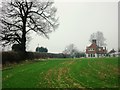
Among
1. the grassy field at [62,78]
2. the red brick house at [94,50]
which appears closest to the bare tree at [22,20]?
the grassy field at [62,78]

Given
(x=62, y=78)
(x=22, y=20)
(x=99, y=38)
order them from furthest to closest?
1. (x=99, y=38)
2. (x=22, y=20)
3. (x=62, y=78)

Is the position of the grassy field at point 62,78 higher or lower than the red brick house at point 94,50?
lower

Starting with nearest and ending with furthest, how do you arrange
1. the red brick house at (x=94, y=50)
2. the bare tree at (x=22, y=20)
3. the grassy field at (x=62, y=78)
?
1. the grassy field at (x=62, y=78)
2. the bare tree at (x=22, y=20)
3. the red brick house at (x=94, y=50)

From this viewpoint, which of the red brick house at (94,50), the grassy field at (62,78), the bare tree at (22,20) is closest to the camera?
the grassy field at (62,78)

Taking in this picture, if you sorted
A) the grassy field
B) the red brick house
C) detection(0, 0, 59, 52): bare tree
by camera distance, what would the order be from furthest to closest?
the red brick house → detection(0, 0, 59, 52): bare tree → the grassy field

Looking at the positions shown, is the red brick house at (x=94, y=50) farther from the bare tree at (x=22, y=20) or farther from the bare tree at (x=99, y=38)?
the bare tree at (x=22, y=20)

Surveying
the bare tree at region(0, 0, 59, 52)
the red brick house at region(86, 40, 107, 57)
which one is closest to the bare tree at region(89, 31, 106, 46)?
the red brick house at region(86, 40, 107, 57)

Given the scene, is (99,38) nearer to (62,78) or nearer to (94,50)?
(94,50)

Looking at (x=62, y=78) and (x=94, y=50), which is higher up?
(x=94, y=50)

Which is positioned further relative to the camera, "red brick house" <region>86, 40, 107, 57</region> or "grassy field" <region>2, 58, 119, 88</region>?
"red brick house" <region>86, 40, 107, 57</region>

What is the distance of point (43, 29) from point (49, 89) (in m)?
34.1

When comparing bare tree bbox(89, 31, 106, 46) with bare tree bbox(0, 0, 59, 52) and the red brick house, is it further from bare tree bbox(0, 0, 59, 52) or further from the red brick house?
bare tree bbox(0, 0, 59, 52)

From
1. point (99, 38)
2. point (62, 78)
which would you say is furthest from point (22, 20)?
point (99, 38)

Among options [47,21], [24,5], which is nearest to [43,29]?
[47,21]
